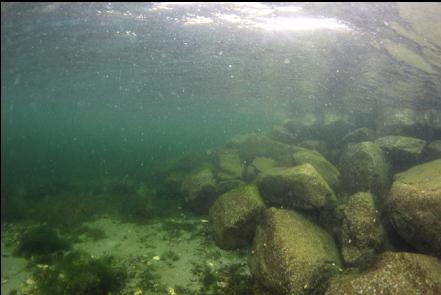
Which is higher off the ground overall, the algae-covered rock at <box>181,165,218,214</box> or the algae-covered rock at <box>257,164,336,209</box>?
the algae-covered rock at <box>257,164,336,209</box>

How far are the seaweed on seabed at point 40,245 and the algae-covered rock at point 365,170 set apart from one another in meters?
10.1

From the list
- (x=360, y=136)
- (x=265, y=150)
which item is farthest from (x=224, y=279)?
(x=360, y=136)

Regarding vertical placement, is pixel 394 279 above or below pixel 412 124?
above

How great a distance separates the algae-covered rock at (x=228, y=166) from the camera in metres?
14.4

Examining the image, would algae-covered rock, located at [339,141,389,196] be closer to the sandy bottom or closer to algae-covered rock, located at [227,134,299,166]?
algae-covered rock, located at [227,134,299,166]

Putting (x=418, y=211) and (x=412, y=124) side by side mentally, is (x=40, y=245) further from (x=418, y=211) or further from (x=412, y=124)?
(x=412, y=124)

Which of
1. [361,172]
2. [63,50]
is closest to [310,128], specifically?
[361,172]

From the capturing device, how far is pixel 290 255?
296 inches

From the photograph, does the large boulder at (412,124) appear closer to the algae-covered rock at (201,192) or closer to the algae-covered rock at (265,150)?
the algae-covered rock at (265,150)

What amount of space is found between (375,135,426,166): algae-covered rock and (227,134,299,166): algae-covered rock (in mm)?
3957

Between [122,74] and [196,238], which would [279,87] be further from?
[196,238]

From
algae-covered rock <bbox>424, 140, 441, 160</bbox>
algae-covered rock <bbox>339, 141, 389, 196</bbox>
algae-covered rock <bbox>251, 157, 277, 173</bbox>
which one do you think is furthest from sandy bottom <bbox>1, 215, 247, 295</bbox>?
algae-covered rock <bbox>424, 140, 441, 160</bbox>

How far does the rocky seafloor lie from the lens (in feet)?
24.0

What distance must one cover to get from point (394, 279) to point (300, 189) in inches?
147
